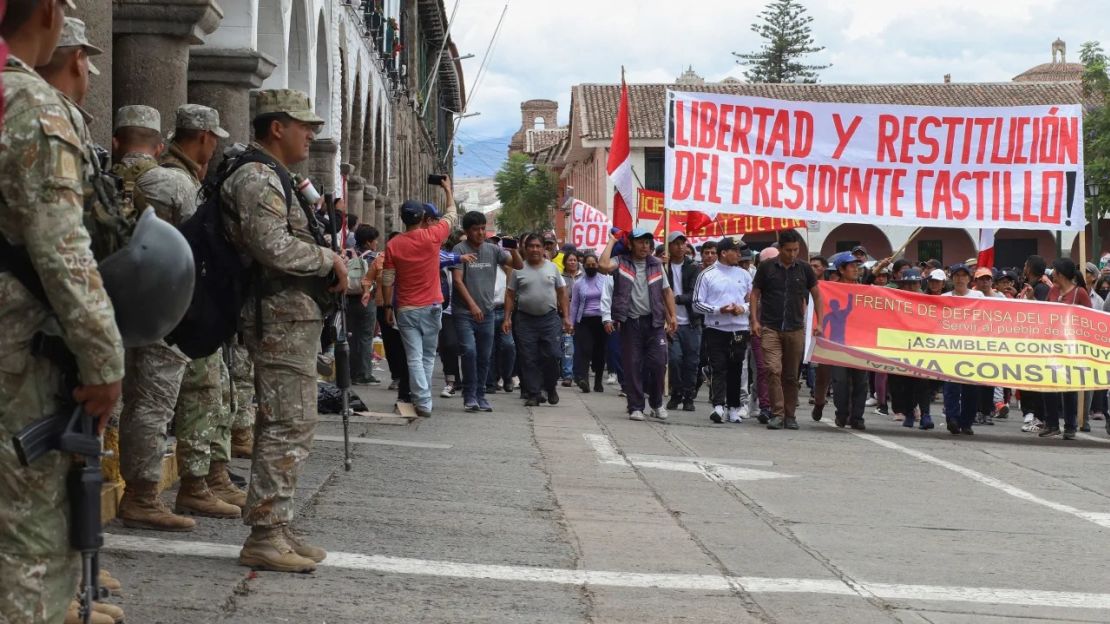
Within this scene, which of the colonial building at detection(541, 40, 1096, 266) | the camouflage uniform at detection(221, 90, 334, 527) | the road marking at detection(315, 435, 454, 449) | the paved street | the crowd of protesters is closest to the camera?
the paved street

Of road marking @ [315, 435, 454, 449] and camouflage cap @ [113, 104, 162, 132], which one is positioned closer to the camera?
camouflage cap @ [113, 104, 162, 132]

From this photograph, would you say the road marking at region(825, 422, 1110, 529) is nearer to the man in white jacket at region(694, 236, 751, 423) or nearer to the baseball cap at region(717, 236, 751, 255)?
the man in white jacket at region(694, 236, 751, 423)

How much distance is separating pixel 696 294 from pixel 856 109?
2884 mm

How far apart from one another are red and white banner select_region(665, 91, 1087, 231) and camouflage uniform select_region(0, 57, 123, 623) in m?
12.2

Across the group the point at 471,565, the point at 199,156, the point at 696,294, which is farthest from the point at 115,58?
the point at 696,294

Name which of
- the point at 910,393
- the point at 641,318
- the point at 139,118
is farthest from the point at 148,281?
the point at 910,393

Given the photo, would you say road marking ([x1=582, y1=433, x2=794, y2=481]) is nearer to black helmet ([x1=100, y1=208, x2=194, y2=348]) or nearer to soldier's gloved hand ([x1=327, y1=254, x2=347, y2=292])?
soldier's gloved hand ([x1=327, y1=254, x2=347, y2=292])

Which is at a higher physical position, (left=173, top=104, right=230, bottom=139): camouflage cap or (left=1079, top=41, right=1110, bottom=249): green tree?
(left=1079, top=41, right=1110, bottom=249): green tree

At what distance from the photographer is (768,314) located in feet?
45.9

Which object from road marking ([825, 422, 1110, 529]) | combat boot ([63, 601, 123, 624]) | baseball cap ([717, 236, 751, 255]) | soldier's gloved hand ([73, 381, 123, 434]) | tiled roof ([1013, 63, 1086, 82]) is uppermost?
tiled roof ([1013, 63, 1086, 82])

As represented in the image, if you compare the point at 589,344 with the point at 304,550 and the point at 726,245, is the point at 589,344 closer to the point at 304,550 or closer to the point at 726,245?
the point at 726,245

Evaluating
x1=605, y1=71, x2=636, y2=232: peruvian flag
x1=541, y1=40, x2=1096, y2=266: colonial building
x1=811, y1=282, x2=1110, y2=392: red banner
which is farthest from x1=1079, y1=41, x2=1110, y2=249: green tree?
x1=811, y1=282, x2=1110, y2=392: red banner

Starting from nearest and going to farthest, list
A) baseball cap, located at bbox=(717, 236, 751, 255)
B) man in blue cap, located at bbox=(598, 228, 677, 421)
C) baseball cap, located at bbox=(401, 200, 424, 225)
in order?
baseball cap, located at bbox=(401, 200, 424, 225) → man in blue cap, located at bbox=(598, 228, 677, 421) → baseball cap, located at bbox=(717, 236, 751, 255)

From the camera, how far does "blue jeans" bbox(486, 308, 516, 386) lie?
1702cm
